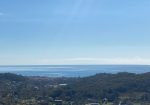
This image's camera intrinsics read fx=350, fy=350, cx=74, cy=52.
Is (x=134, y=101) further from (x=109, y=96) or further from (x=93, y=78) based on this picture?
(x=93, y=78)

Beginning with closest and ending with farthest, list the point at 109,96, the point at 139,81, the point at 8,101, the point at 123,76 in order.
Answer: the point at 8,101 < the point at 109,96 < the point at 139,81 < the point at 123,76

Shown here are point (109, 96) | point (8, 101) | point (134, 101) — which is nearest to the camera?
point (8, 101)

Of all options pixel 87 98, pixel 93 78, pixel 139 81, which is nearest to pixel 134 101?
pixel 87 98

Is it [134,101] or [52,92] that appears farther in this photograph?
[52,92]

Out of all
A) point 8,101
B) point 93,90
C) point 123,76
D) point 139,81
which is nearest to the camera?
point 8,101

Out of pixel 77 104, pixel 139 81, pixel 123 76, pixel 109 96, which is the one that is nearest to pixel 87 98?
pixel 109 96

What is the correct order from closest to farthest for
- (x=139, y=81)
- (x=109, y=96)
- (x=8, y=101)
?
(x=8, y=101), (x=109, y=96), (x=139, y=81)

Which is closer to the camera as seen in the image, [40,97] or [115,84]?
[40,97]

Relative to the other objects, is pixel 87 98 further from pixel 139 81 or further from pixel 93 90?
pixel 139 81
